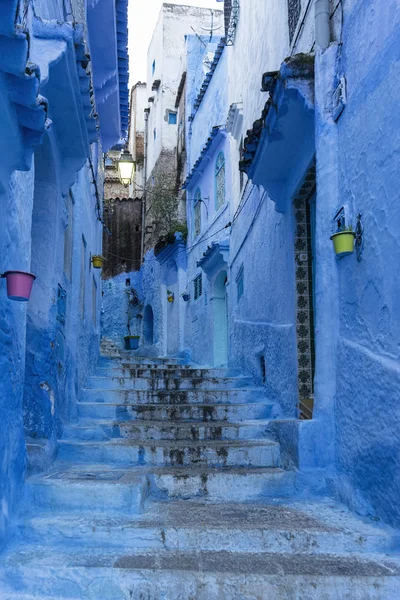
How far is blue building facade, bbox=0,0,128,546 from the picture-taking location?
314 centimetres

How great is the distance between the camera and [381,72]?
3.86 m

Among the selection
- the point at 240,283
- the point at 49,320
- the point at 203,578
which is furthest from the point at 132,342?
the point at 203,578

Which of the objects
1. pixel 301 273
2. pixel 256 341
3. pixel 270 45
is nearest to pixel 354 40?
pixel 301 273

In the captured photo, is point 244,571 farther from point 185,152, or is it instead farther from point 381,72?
point 185,152

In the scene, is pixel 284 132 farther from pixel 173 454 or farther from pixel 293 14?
pixel 173 454

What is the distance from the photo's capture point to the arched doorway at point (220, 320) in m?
12.0

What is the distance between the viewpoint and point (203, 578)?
10.6ft

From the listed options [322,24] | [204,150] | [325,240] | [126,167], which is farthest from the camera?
[204,150]

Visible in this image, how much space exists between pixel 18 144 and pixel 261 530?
9.61 feet

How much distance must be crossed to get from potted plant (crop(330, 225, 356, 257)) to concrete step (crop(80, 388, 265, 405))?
134 inches

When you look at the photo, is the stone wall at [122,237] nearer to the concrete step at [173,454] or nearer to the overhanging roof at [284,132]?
the overhanging roof at [284,132]

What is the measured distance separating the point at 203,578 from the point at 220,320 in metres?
9.00

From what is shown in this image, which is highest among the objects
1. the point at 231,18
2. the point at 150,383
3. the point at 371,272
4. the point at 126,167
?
the point at 231,18

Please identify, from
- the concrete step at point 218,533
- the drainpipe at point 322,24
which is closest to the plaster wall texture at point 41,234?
the concrete step at point 218,533
